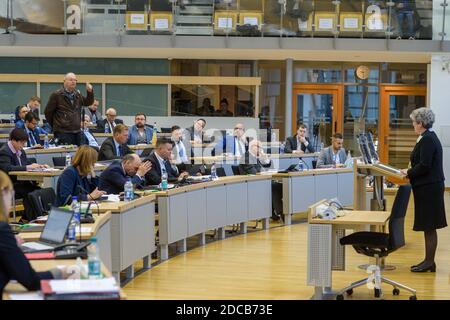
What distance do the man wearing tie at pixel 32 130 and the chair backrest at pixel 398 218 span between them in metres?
7.65

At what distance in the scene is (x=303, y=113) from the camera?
23984 mm

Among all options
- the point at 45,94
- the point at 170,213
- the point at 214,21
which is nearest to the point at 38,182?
the point at 170,213

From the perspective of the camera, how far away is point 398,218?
855 centimetres

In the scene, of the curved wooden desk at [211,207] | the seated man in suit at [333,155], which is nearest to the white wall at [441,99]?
the seated man in suit at [333,155]

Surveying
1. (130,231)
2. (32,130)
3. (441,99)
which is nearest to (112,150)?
(32,130)

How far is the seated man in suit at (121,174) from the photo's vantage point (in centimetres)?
1018

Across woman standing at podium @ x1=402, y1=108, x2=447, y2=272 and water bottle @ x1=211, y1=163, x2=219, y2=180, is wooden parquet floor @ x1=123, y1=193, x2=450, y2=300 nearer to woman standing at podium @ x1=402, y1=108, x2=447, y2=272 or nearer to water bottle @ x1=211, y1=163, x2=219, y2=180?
woman standing at podium @ x1=402, y1=108, x2=447, y2=272

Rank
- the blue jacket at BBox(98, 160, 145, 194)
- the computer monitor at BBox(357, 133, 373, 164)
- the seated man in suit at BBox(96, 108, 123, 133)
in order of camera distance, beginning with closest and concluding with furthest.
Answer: the blue jacket at BBox(98, 160, 145, 194) → the computer monitor at BBox(357, 133, 373, 164) → the seated man in suit at BBox(96, 108, 123, 133)

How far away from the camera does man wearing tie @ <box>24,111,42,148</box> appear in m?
14.8

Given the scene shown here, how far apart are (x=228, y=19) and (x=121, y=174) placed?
1129 centimetres

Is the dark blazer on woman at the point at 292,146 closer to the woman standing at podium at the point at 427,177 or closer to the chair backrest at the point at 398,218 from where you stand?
the woman standing at podium at the point at 427,177

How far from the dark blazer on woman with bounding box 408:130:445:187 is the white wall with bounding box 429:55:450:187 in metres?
12.2

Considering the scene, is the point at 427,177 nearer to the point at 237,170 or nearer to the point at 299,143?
the point at 237,170

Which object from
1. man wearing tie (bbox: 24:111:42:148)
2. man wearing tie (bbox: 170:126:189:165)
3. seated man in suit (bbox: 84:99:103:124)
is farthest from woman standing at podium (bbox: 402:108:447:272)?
seated man in suit (bbox: 84:99:103:124)
